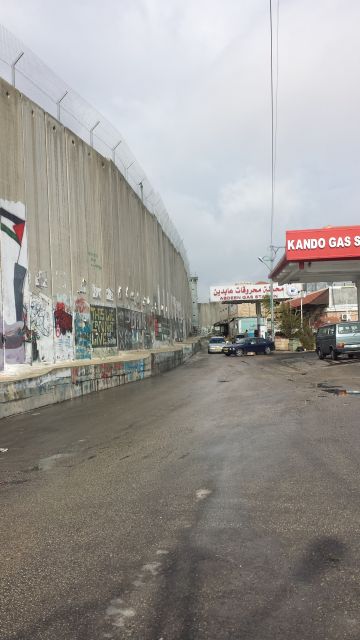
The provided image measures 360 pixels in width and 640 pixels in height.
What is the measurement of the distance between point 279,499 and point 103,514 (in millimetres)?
1533

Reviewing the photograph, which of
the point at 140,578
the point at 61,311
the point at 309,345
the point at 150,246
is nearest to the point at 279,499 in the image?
the point at 140,578

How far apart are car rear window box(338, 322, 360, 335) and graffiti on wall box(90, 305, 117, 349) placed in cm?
1030

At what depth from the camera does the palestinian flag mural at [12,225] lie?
587 inches

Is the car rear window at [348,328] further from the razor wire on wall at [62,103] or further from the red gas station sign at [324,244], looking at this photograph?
the razor wire on wall at [62,103]

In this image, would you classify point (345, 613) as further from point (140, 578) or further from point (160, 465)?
point (160, 465)

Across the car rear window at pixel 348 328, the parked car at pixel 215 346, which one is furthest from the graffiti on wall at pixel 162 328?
the car rear window at pixel 348 328

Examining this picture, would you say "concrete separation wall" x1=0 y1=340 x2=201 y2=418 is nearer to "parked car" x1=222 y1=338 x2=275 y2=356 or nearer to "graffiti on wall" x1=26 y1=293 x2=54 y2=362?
"graffiti on wall" x1=26 y1=293 x2=54 y2=362

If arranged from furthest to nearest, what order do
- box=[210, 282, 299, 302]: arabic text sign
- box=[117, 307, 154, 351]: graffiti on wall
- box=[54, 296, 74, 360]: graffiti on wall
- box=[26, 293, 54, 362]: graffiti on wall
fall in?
1. box=[210, 282, 299, 302]: arabic text sign
2. box=[117, 307, 154, 351]: graffiti on wall
3. box=[54, 296, 74, 360]: graffiti on wall
4. box=[26, 293, 54, 362]: graffiti on wall

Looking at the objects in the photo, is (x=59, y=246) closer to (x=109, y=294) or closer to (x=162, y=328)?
(x=109, y=294)

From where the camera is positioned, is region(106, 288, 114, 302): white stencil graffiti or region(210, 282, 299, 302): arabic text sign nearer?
region(106, 288, 114, 302): white stencil graffiti

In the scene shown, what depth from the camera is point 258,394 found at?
13297mm

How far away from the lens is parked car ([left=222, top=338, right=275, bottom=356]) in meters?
40.2

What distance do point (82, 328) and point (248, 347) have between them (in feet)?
72.3

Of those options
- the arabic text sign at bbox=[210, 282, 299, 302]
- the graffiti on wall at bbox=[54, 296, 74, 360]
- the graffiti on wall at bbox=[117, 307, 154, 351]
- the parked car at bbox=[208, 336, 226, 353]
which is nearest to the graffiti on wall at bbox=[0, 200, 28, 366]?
the graffiti on wall at bbox=[54, 296, 74, 360]
